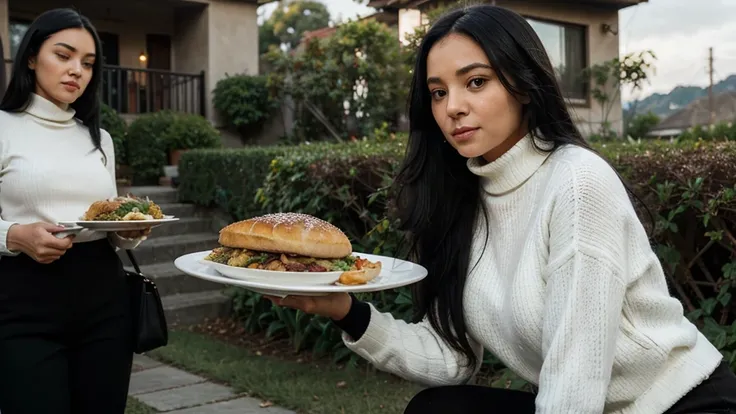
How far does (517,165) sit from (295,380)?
3.41 metres

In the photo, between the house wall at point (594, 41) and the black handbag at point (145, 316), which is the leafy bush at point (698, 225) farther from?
the house wall at point (594, 41)

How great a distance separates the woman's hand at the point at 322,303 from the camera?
2070 millimetres

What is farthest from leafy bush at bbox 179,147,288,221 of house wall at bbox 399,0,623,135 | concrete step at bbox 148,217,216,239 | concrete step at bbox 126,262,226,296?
house wall at bbox 399,0,623,135

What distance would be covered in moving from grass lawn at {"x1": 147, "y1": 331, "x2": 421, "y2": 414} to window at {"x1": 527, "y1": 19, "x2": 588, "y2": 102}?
12613mm

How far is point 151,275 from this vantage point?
23.6ft

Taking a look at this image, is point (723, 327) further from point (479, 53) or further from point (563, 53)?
point (563, 53)

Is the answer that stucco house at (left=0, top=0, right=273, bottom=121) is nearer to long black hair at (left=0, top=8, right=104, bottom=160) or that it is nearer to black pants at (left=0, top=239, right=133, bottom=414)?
long black hair at (left=0, top=8, right=104, bottom=160)

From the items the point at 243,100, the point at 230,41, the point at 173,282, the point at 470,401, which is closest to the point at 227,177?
the point at 173,282

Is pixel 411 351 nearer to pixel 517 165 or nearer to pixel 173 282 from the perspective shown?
pixel 517 165

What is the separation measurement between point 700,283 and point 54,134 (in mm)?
3313

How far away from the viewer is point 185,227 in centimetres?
847

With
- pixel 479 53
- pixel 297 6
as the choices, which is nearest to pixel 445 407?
pixel 479 53

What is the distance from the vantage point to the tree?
47375 millimetres

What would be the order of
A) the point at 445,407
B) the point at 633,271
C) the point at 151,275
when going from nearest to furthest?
the point at 633,271 < the point at 445,407 < the point at 151,275
